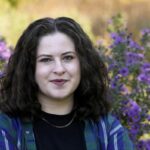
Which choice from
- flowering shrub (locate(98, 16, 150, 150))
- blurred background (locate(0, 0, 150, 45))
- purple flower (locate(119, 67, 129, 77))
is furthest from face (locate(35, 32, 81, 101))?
blurred background (locate(0, 0, 150, 45))

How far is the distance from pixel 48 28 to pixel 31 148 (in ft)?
1.66

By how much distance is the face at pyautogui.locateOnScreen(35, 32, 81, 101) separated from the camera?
255cm

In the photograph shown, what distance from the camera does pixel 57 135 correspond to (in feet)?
8.63

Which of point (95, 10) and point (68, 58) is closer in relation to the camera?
point (68, 58)

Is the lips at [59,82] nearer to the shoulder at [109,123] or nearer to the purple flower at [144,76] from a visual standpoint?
the shoulder at [109,123]

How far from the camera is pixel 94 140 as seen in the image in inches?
103

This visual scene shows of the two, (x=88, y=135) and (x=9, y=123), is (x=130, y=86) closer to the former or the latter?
(x=88, y=135)

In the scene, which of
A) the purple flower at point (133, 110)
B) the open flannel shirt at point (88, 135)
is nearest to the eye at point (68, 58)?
the open flannel shirt at point (88, 135)

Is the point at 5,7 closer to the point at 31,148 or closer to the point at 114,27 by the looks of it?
the point at 114,27

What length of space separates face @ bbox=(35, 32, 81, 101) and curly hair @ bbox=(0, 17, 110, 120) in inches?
1.2

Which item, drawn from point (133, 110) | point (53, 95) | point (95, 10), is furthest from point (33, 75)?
point (95, 10)

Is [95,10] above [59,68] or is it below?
above

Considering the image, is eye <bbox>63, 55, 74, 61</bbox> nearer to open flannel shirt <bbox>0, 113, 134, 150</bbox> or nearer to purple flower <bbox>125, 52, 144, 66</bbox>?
open flannel shirt <bbox>0, 113, 134, 150</bbox>

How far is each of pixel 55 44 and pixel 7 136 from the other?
1.40 feet
